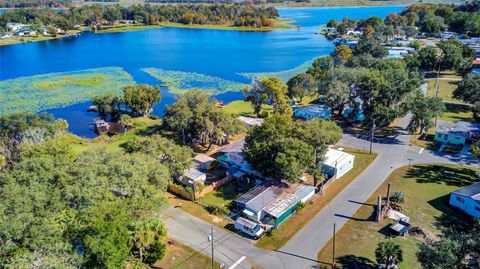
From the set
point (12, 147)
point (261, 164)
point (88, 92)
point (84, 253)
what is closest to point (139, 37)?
point (88, 92)

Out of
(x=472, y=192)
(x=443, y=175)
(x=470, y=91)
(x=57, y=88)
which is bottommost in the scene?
(x=443, y=175)

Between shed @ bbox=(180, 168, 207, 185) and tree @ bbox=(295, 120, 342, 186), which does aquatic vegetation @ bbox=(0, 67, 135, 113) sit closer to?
shed @ bbox=(180, 168, 207, 185)

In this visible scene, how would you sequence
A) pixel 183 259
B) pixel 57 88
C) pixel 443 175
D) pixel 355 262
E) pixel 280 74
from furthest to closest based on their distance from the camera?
pixel 280 74
pixel 57 88
pixel 443 175
pixel 183 259
pixel 355 262

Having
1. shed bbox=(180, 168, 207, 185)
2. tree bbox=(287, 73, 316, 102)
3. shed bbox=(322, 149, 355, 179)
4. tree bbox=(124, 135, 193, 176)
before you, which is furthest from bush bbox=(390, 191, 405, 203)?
tree bbox=(287, 73, 316, 102)

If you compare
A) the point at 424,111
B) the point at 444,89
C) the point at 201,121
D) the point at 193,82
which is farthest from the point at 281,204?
the point at 444,89

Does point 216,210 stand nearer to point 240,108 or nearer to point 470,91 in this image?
point 240,108

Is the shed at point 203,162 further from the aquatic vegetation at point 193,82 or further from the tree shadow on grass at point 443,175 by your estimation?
the aquatic vegetation at point 193,82

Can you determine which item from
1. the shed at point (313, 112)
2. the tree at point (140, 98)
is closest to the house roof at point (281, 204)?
the shed at point (313, 112)
